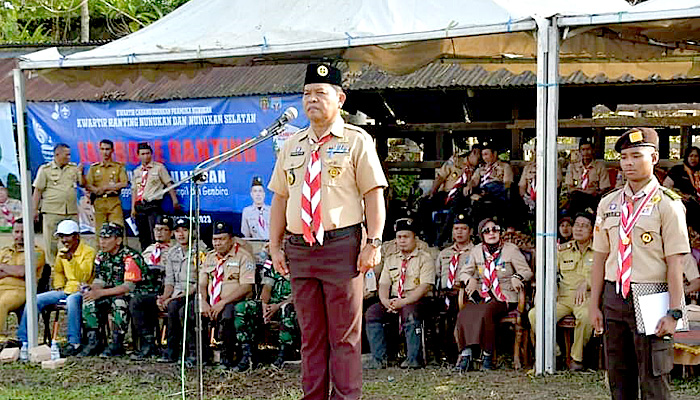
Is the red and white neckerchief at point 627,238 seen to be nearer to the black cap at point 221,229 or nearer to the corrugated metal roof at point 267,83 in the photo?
the black cap at point 221,229

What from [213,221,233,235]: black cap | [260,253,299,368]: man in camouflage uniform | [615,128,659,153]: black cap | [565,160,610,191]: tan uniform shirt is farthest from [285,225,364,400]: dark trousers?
[565,160,610,191]: tan uniform shirt

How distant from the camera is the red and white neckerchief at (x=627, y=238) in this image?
430 centimetres

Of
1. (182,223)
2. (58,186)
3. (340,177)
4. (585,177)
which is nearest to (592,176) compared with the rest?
(585,177)

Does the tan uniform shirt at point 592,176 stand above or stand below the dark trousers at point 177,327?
above

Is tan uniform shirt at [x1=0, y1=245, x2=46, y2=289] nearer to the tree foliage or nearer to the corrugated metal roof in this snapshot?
the corrugated metal roof

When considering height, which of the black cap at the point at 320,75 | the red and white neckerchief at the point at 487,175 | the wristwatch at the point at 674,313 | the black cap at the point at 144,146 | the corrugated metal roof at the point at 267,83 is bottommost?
the wristwatch at the point at 674,313

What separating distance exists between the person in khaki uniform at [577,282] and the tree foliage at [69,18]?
15.0m

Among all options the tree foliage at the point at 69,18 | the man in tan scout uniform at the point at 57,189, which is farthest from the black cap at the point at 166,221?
the tree foliage at the point at 69,18

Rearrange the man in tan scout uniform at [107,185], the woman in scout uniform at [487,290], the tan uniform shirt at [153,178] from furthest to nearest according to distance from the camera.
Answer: the man in tan scout uniform at [107,185] → the tan uniform shirt at [153,178] → the woman in scout uniform at [487,290]

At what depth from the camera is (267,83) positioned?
12.4 meters

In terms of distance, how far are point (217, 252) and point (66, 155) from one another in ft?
9.48

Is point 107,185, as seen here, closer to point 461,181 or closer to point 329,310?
point 461,181

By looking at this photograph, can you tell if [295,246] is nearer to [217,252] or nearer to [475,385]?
[475,385]

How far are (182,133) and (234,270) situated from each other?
1855 millimetres
